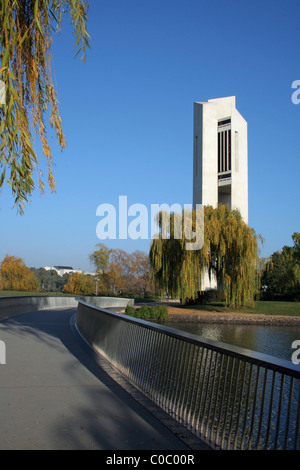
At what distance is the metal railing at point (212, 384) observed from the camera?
3.87m

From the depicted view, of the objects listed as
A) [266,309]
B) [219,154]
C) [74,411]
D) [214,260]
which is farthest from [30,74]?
[219,154]

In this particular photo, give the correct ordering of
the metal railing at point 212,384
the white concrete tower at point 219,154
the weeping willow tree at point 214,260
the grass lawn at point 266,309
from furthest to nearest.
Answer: the white concrete tower at point 219,154 < the grass lawn at point 266,309 < the weeping willow tree at point 214,260 < the metal railing at point 212,384


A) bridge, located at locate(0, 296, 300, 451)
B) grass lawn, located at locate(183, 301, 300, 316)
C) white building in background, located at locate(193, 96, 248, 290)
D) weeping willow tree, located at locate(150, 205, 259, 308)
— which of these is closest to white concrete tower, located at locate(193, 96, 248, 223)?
white building in background, located at locate(193, 96, 248, 290)

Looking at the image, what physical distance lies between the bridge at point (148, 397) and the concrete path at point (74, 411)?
0.03 ft

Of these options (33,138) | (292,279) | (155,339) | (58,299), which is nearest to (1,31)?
(33,138)

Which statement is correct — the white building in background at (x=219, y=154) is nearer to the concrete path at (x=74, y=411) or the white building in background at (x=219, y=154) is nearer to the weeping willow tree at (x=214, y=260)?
the weeping willow tree at (x=214, y=260)

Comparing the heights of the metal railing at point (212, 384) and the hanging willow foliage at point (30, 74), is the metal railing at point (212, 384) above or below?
below

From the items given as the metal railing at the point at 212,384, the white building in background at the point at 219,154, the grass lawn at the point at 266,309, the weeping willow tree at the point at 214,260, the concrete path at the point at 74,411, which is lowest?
the grass lawn at the point at 266,309

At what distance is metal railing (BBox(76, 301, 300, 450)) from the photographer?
3.87 meters

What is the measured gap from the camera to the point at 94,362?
346 inches

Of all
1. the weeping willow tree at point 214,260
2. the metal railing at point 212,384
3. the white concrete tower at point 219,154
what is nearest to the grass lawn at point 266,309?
the weeping willow tree at point 214,260

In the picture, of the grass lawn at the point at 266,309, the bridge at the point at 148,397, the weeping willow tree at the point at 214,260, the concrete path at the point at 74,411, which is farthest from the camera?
the grass lawn at the point at 266,309
